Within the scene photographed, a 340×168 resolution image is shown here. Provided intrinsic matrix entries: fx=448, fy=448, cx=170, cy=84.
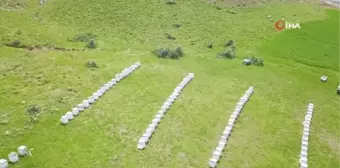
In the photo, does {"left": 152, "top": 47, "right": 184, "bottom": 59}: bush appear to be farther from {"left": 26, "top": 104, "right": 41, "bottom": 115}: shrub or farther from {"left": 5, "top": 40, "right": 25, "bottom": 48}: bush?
{"left": 26, "top": 104, "right": 41, "bottom": 115}: shrub

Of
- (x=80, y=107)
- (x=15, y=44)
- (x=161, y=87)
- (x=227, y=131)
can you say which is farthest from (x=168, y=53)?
(x=15, y=44)

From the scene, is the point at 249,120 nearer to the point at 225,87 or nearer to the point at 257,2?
the point at 225,87

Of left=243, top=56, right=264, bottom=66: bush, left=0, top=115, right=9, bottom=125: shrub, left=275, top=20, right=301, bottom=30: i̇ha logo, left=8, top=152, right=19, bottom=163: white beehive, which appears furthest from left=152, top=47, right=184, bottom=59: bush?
left=8, top=152, right=19, bottom=163: white beehive

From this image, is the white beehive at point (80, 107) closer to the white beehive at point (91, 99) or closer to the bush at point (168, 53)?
the white beehive at point (91, 99)

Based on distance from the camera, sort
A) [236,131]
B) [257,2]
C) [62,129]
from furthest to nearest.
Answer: [257,2] → [236,131] → [62,129]

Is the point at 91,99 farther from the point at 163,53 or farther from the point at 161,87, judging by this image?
the point at 163,53

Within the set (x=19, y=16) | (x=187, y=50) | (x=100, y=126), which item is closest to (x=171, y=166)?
(x=100, y=126)
